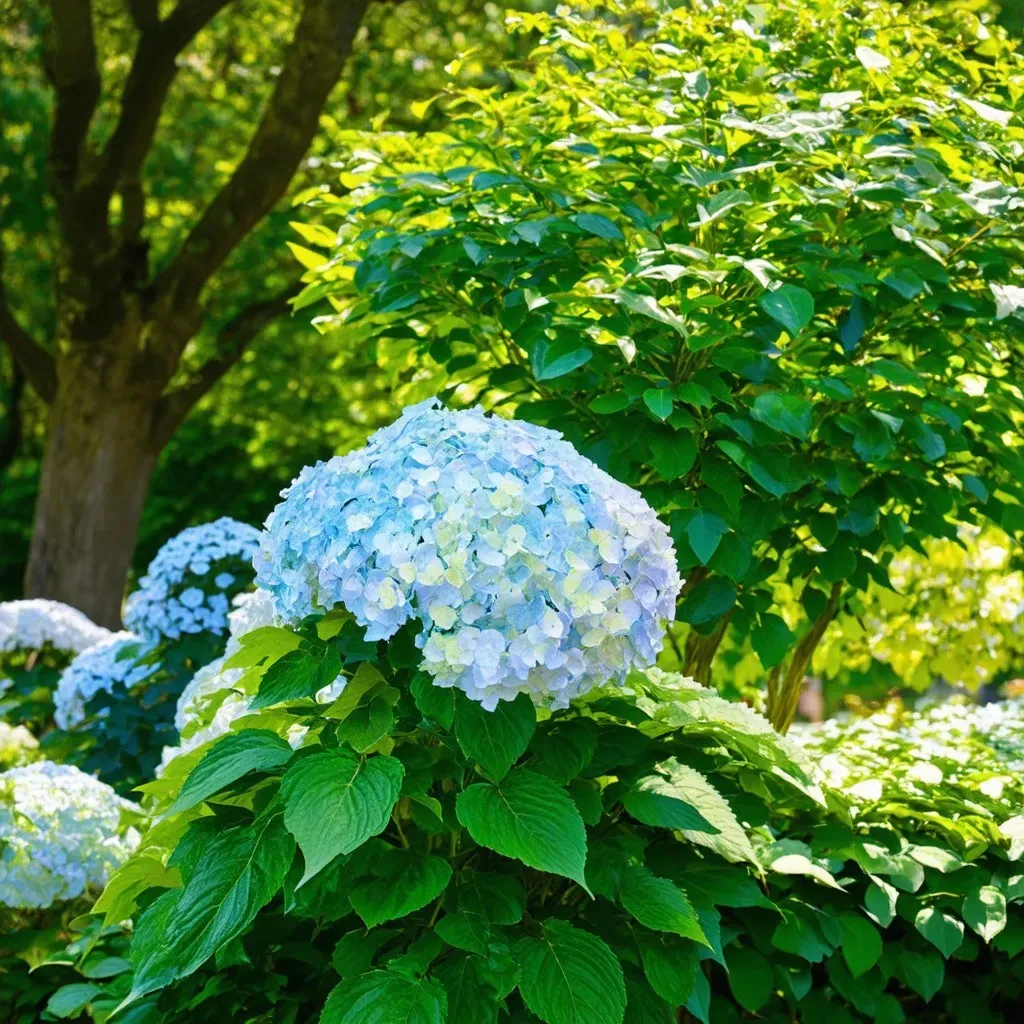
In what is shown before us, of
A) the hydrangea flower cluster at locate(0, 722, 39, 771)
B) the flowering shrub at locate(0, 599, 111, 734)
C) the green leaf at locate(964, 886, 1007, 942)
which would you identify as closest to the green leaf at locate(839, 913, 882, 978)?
the green leaf at locate(964, 886, 1007, 942)

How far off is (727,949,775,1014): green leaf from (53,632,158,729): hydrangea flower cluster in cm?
302

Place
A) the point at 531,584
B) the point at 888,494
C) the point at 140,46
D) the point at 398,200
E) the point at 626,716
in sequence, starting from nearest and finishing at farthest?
the point at 531,584, the point at 626,716, the point at 888,494, the point at 398,200, the point at 140,46

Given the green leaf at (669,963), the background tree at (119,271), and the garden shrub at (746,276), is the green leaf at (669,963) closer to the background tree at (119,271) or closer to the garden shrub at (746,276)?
the garden shrub at (746,276)

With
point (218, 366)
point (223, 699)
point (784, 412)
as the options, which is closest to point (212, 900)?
point (223, 699)

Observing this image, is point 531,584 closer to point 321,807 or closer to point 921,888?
point 321,807

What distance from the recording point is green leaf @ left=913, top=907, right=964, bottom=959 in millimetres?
3014

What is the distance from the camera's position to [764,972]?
3.00 metres

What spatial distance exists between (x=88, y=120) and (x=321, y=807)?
7741mm

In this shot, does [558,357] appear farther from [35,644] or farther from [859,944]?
[35,644]

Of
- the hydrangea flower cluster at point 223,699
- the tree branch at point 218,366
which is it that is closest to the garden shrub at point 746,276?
the hydrangea flower cluster at point 223,699

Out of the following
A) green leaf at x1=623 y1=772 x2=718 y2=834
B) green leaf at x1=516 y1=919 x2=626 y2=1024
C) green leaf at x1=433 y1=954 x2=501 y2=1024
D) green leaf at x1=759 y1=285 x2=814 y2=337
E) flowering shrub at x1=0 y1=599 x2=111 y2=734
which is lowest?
flowering shrub at x1=0 y1=599 x2=111 y2=734

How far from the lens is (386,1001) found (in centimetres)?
214

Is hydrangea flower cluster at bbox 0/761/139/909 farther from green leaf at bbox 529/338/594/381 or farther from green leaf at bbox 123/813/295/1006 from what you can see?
green leaf at bbox 529/338/594/381

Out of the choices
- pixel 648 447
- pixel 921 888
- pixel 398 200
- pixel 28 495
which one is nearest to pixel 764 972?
pixel 921 888
